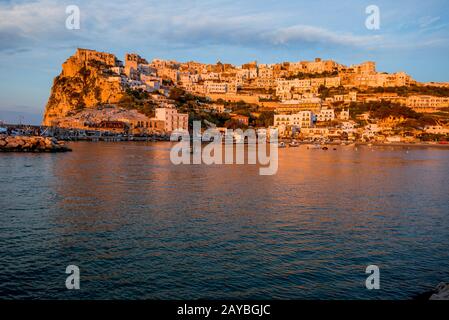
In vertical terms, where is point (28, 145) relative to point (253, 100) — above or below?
below

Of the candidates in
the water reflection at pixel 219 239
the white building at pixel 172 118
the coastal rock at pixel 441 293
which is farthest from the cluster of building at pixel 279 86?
the coastal rock at pixel 441 293

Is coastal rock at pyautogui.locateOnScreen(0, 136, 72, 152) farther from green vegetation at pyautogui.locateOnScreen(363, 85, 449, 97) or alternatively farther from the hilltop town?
green vegetation at pyautogui.locateOnScreen(363, 85, 449, 97)

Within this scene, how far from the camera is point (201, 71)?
125812mm

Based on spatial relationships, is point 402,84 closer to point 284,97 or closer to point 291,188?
point 284,97

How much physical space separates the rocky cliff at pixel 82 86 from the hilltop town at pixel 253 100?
0.23 meters

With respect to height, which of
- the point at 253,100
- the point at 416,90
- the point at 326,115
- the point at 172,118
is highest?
the point at 416,90

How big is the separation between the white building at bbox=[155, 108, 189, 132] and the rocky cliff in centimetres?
1270

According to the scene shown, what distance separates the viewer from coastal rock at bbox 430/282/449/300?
19.9 feet

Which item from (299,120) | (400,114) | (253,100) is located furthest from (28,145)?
(400,114)

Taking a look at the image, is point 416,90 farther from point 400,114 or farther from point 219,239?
point 219,239

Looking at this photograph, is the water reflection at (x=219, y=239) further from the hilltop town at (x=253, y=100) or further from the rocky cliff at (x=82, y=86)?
the rocky cliff at (x=82, y=86)

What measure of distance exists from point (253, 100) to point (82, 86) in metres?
40.5

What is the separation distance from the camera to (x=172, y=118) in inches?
3253

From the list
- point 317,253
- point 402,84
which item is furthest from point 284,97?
point 317,253
